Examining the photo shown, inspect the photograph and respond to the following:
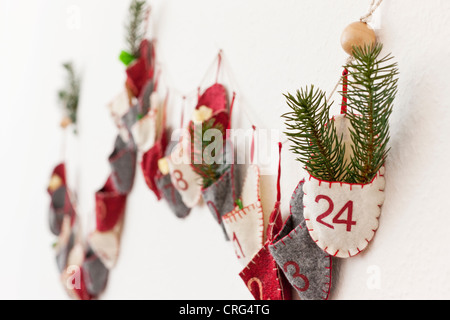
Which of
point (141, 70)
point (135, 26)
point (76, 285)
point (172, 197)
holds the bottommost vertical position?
point (76, 285)

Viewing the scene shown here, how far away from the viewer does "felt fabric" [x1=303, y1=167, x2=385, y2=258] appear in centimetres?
41

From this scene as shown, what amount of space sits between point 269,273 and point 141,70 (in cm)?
61

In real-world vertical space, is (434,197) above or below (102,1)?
below

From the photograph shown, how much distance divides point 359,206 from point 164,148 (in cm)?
52

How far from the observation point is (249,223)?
58cm

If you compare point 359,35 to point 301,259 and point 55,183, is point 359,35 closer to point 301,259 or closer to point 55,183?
point 301,259

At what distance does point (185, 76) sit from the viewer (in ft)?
2.68

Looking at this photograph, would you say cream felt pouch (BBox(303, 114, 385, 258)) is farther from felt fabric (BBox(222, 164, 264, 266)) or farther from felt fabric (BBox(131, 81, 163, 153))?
felt fabric (BBox(131, 81, 163, 153))

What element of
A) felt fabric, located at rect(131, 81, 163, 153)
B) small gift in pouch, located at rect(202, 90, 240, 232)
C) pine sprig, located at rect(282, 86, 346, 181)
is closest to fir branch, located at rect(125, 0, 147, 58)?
felt fabric, located at rect(131, 81, 163, 153)

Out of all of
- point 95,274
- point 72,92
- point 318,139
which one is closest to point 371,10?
point 318,139

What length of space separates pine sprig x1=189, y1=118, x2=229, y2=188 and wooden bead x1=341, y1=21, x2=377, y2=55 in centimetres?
26
